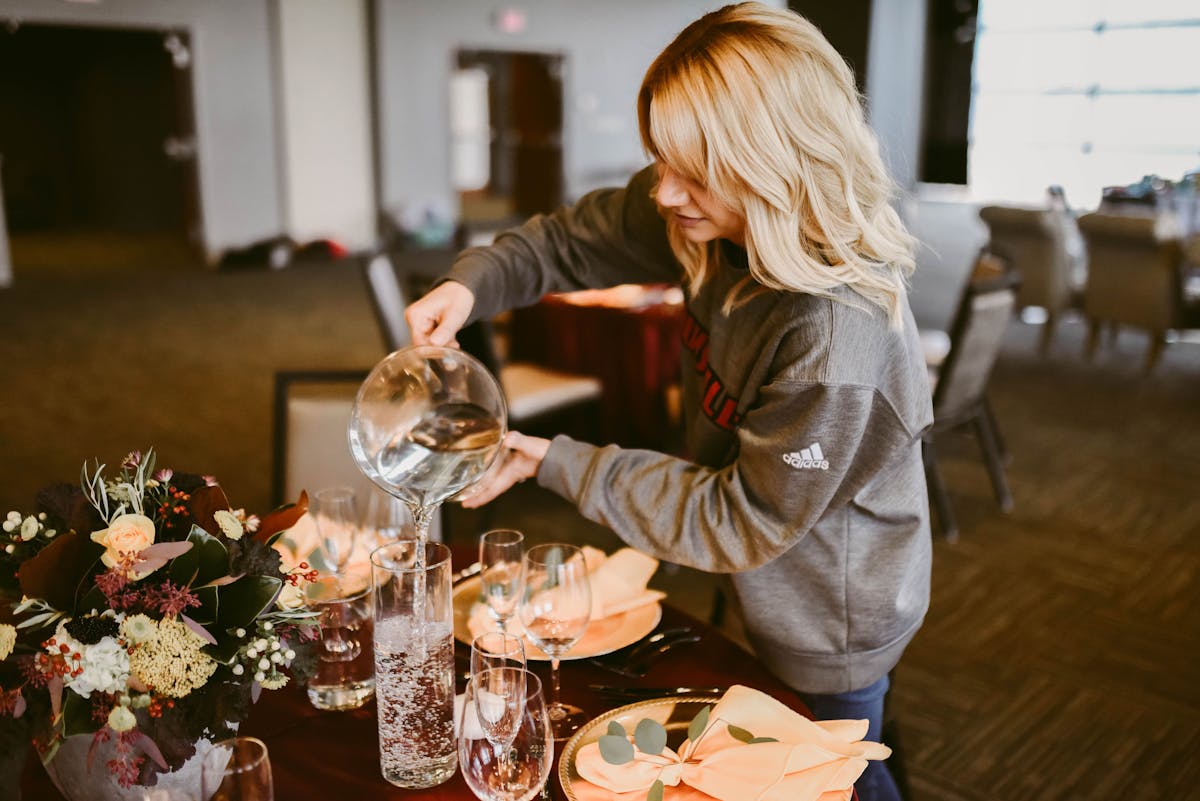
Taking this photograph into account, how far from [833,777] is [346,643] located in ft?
1.90

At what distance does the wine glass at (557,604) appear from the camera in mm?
1221

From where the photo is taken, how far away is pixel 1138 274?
596 cm

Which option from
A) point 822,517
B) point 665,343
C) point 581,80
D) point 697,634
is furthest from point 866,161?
point 581,80

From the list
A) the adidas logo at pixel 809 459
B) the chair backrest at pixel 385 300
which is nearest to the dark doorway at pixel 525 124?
the chair backrest at pixel 385 300

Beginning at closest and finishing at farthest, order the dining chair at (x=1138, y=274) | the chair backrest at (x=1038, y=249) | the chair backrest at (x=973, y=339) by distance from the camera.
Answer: the chair backrest at (x=973, y=339) < the dining chair at (x=1138, y=274) < the chair backrest at (x=1038, y=249)

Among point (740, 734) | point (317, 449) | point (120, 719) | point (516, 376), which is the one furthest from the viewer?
point (516, 376)

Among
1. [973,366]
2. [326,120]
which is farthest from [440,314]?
[326,120]

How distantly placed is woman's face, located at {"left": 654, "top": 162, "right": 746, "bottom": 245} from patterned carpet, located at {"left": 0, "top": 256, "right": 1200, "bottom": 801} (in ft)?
5.09

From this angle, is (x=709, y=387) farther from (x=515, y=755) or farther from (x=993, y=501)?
(x=993, y=501)

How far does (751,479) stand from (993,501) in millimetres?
3099

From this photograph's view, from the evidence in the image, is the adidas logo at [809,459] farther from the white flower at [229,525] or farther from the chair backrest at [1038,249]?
the chair backrest at [1038,249]

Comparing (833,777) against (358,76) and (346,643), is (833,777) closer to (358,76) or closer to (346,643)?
(346,643)

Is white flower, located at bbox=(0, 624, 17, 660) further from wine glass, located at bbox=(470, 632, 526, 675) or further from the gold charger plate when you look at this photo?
the gold charger plate

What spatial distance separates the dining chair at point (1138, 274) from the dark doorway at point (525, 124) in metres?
6.94
